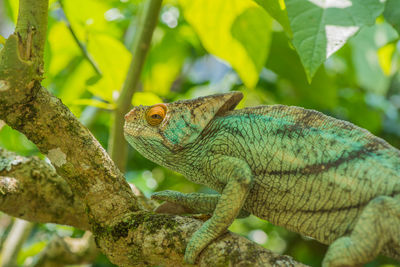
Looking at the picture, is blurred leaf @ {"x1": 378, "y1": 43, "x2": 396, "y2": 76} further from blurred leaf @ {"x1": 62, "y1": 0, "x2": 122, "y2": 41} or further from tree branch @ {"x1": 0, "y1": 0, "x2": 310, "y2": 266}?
blurred leaf @ {"x1": 62, "y1": 0, "x2": 122, "y2": 41}

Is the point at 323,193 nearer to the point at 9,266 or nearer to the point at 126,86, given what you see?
the point at 126,86

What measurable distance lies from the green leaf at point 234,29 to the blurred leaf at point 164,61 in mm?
912

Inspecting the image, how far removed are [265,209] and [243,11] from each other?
83cm

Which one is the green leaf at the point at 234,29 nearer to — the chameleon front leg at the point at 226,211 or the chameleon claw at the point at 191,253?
the chameleon front leg at the point at 226,211

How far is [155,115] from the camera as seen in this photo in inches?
56.3

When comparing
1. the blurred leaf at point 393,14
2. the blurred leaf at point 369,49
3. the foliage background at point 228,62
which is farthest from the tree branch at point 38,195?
the blurred leaf at point 369,49

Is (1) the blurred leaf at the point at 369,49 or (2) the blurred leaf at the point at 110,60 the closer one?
(2) the blurred leaf at the point at 110,60

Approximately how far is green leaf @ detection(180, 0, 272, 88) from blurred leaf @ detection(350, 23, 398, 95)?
1.28 meters

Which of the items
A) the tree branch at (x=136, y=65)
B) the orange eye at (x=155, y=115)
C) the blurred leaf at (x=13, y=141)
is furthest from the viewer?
the blurred leaf at (x=13, y=141)

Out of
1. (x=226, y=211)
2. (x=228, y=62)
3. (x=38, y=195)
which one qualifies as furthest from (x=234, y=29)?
(x=38, y=195)

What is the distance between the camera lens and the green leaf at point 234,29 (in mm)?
1750

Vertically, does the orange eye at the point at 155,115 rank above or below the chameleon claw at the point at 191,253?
above

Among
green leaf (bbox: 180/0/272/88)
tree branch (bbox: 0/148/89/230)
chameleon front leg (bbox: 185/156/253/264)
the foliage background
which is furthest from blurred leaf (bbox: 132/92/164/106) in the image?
chameleon front leg (bbox: 185/156/253/264)

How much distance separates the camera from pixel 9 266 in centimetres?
233
